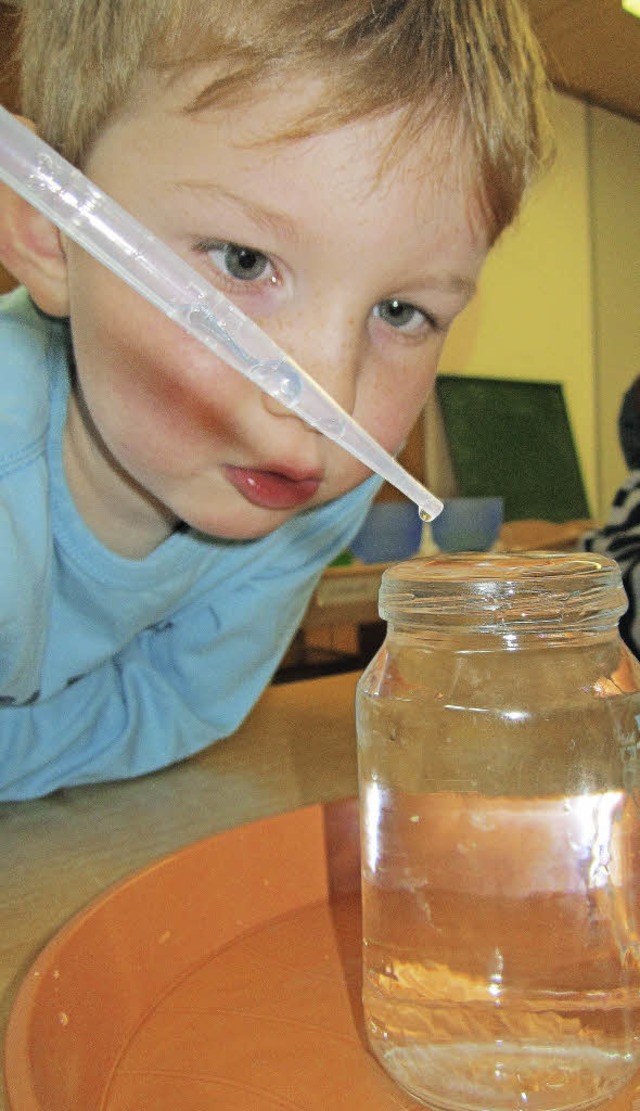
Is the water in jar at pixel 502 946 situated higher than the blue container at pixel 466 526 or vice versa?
the water in jar at pixel 502 946

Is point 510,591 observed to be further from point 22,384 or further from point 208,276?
point 22,384

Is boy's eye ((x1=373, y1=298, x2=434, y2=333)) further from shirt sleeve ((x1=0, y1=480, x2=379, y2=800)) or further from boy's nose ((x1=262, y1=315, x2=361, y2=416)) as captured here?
shirt sleeve ((x1=0, y1=480, x2=379, y2=800))

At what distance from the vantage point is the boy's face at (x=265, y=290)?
0.34 metres

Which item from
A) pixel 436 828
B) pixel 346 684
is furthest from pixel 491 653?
pixel 346 684

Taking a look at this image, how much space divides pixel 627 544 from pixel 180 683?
0.31 metres

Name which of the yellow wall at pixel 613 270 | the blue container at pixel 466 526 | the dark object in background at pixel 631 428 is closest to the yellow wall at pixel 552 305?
the yellow wall at pixel 613 270

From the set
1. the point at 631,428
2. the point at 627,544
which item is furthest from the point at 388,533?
the point at 627,544

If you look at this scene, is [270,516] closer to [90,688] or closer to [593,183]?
[90,688]

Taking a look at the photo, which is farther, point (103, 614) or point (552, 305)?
point (552, 305)

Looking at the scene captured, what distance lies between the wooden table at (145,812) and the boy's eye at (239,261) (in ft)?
0.75

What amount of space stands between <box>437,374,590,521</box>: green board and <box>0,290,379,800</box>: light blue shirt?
1.22 meters

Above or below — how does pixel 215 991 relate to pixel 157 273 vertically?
below

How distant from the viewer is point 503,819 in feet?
0.79

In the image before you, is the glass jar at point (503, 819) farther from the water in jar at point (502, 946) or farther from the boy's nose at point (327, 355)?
the boy's nose at point (327, 355)
